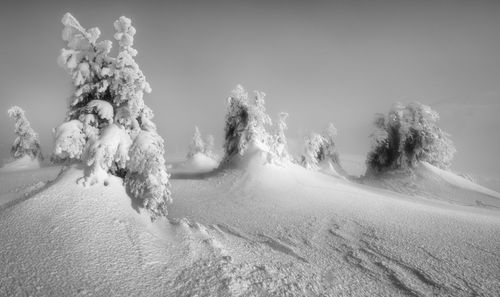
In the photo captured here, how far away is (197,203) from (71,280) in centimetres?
1170

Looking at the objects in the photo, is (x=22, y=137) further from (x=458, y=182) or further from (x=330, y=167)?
(x=458, y=182)

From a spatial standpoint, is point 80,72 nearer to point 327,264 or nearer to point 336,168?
point 327,264

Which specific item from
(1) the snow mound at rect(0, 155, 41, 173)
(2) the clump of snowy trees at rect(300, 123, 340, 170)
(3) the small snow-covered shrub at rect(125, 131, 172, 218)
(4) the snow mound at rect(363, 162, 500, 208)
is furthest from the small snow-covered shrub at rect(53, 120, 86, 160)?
(1) the snow mound at rect(0, 155, 41, 173)

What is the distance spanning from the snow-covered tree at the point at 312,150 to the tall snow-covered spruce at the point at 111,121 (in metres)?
30.2

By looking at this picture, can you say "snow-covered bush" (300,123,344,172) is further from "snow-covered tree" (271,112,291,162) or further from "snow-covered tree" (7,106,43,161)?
"snow-covered tree" (7,106,43,161)

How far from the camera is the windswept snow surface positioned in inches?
212

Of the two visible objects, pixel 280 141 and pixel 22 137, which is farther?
pixel 22 137

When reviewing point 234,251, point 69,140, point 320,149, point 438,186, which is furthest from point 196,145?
point 234,251

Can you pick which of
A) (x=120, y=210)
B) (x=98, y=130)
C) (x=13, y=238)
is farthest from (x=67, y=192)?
(x=98, y=130)

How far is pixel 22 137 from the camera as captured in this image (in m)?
38.8

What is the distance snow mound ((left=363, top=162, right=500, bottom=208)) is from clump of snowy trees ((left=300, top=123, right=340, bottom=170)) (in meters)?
9.61

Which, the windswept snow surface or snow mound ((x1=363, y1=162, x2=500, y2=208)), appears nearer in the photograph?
the windswept snow surface

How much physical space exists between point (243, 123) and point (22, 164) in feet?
111

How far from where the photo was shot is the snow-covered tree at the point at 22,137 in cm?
3775
